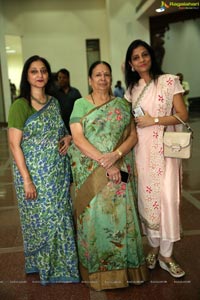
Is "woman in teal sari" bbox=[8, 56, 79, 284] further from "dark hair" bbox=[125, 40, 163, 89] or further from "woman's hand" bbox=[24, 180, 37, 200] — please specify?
"dark hair" bbox=[125, 40, 163, 89]

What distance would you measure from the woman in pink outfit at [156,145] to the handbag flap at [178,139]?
69mm

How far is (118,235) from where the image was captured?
254 cm

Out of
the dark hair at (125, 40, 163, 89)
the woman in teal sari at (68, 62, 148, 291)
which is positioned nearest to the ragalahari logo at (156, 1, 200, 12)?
the dark hair at (125, 40, 163, 89)

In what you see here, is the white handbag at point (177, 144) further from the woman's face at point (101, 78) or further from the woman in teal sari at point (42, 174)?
the woman in teal sari at point (42, 174)

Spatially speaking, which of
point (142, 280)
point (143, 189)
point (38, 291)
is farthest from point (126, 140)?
point (38, 291)

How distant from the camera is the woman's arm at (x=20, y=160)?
2.50 metres

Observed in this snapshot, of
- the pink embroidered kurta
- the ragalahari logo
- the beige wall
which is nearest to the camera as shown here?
the pink embroidered kurta

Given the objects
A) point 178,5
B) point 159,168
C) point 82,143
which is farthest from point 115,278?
point 178,5

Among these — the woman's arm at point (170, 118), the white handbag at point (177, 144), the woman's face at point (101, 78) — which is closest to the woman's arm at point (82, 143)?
the woman's face at point (101, 78)

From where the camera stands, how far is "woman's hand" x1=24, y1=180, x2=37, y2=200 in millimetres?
2545

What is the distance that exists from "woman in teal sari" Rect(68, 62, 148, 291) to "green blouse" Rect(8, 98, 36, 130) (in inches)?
12.6

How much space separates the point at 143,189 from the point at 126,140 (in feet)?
1.38

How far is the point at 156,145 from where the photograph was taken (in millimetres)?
2668

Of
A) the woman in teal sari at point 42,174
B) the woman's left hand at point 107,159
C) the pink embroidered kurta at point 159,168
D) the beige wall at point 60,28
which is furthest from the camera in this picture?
the beige wall at point 60,28
